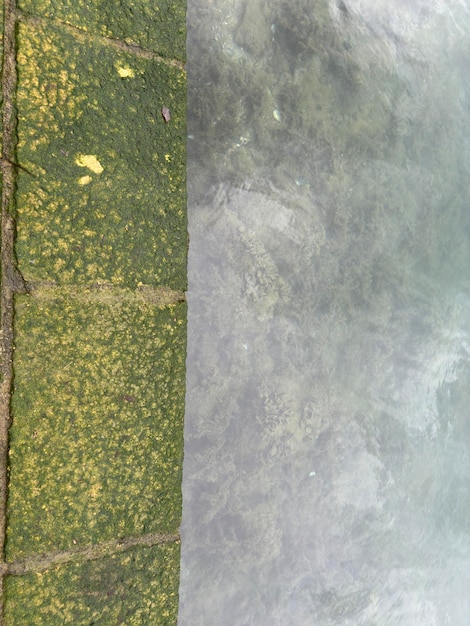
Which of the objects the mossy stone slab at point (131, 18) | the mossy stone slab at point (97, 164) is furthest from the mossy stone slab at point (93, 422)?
the mossy stone slab at point (131, 18)

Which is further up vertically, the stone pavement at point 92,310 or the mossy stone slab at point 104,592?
the stone pavement at point 92,310

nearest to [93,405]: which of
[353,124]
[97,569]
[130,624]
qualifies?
[97,569]

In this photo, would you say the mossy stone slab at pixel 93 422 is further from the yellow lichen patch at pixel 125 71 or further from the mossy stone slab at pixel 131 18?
the mossy stone slab at pixel 131 18

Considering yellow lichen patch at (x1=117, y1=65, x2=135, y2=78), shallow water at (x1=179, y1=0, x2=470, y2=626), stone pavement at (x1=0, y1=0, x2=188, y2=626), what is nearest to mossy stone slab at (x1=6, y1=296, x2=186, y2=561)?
stone pavement at (x1=0, y1=0, x2=188, y2=626)

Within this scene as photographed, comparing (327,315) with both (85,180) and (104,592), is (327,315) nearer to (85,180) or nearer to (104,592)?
(85,180)

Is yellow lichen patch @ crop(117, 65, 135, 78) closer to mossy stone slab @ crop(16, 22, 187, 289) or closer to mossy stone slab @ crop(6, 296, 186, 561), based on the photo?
mossy stone slab @ crop(16, 22, 187, 289)

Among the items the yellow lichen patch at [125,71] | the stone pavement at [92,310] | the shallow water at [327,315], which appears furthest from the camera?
the shallow water at [327,315]

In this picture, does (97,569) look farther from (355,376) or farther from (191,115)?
(191,115)

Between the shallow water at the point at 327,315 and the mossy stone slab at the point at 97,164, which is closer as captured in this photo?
the mossy stone slab at the point at 97,164
